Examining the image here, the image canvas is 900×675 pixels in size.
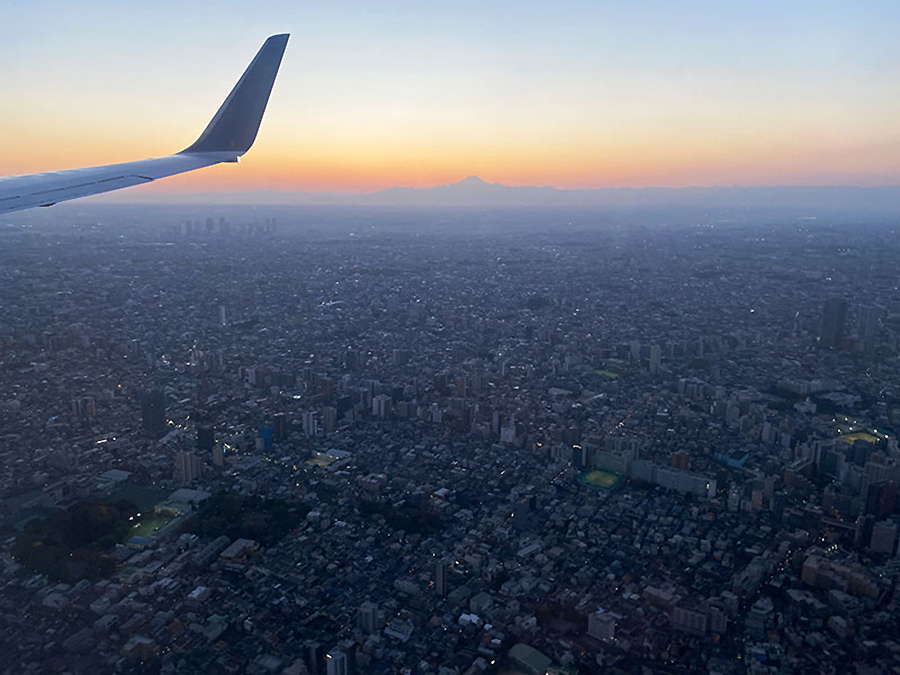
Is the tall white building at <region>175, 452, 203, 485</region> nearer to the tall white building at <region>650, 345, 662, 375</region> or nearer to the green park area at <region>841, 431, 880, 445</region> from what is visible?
the tall white building at <region>650, 345, 662, 375</region>

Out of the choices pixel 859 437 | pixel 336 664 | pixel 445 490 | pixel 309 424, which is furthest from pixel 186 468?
pixel 859 437

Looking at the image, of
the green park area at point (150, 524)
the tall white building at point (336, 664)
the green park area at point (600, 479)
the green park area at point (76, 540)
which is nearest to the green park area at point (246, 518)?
the green park area at point (150, 524)

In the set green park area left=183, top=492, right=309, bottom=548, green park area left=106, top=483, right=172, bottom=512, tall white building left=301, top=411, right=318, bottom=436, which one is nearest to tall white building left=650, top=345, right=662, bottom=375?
tall white building left=301, top=411, right=318, bottom=436

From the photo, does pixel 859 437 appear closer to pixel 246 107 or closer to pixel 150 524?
pixel 246 107

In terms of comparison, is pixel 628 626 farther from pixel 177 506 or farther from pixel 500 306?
pixel 500 306

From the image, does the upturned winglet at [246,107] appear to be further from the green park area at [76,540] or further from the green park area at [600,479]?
the green park area at [600,479]

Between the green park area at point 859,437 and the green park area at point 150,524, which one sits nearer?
the green park area at point 150,524

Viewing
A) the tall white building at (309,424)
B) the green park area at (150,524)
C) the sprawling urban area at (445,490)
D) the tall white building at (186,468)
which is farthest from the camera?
the tall white building at (309,424)

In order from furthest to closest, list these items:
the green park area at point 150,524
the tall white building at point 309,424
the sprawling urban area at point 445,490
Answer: the tall white building at point 309,424 < the green park area at point 150,524 < the sprawling urban area at point 445,490
